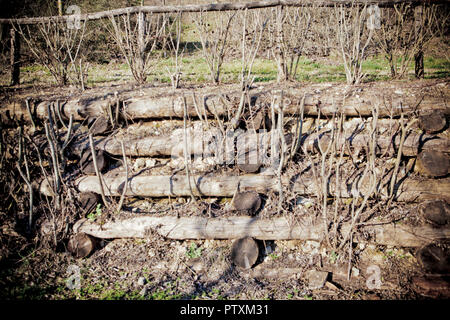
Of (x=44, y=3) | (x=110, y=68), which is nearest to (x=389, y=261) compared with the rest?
(x=110, y=68)

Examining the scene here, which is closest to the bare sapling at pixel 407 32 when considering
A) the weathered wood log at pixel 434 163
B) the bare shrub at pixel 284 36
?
the bare shrub at pixel 284 36

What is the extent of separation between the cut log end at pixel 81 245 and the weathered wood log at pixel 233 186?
678mm

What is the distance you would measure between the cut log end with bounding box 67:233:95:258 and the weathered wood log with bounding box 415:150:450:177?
4589mm

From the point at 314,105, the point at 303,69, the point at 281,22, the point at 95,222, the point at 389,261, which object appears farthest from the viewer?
the point at 303,69

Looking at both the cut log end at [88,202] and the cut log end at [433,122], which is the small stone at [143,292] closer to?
the cut log end at [88,202]

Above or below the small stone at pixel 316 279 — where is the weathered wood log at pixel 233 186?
above

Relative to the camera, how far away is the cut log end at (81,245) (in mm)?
3625

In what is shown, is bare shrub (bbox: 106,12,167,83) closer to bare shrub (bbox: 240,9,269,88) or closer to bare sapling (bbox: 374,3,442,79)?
bare shrub (bbox: 240,9,269,88)

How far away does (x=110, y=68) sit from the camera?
Result: 9.19 meters

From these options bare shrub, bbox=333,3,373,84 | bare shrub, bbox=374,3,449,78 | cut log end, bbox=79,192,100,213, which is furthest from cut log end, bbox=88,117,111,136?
bare shrub, bbox=374,3,449,78

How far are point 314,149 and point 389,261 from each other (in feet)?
5.68

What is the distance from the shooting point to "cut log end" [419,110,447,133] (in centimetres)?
392

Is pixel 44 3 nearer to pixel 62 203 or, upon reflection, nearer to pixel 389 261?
pixel 62 203

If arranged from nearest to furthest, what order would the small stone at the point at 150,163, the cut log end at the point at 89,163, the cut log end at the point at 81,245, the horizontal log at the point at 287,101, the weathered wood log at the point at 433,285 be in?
the weathered wood log at the point at 433,285
the cut log end at the point at 81,245
the cut log end at the point at 89,163
the horizontal log at the point at 287,101
the small stone at the point at 150,163
